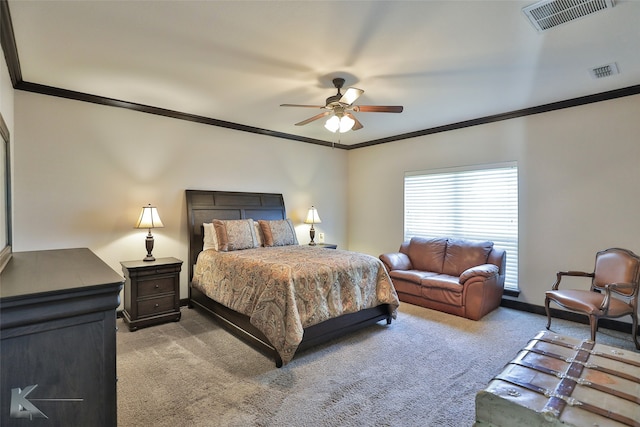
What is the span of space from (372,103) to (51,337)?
3907 millimetres

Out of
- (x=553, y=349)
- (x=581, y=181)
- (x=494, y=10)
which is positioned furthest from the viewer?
(x=581, y=181)

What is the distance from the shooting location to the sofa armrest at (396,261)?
4938mm

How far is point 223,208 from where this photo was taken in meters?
4.87

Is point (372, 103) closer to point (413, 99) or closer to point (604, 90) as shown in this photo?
point (413, 99)

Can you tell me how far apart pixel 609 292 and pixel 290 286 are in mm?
3198

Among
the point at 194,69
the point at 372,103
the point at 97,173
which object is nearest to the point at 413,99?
the point at 372,103

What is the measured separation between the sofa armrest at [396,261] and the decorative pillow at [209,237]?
8.41 feet

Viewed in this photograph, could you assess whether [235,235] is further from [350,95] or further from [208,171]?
[350,95]

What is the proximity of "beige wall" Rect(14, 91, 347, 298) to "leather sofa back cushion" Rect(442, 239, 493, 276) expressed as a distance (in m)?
→ 3.16

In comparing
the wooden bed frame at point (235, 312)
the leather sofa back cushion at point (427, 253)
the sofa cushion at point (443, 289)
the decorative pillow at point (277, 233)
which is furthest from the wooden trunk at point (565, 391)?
the decorative pillow at point (277, 233)

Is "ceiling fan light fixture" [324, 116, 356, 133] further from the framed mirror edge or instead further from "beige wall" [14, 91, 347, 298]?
the framed mirror edge

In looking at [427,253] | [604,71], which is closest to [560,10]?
[604,71]

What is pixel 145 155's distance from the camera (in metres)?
4.26

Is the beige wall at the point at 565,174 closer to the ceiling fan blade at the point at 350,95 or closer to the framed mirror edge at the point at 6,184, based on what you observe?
the ceiling fan blade at the point at 350,95
